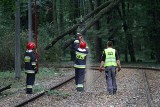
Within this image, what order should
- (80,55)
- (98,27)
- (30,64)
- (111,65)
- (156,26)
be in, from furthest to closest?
(98,27)
(156,26)
(80,55)
(30,64)
(111,65)

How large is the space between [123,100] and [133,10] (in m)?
29.1

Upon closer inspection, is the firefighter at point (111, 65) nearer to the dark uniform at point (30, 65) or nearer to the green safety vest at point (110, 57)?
the green safety vest at point (110, 57)

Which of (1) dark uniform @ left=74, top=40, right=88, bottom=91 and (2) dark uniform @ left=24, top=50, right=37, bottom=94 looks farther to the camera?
(1) dark uniform @ left=74, top=40, right=88, bottom=91

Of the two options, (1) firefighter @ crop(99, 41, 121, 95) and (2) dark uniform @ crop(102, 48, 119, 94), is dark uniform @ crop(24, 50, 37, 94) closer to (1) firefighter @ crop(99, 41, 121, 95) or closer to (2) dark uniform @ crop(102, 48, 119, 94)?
(1) firefighter @ crop(99, 41, 121, 95)

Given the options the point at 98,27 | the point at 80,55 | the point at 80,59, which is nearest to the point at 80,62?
the point at 80,59

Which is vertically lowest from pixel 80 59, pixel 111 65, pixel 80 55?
pixel 111 65

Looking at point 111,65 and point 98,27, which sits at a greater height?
point 98,27

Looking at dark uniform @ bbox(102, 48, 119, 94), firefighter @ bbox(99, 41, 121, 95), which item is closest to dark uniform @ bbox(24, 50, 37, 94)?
firefighter @ bbox(99, 41, 121, 95)

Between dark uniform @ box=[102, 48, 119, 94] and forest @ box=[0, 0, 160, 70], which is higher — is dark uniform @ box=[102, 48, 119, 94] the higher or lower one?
the lower one

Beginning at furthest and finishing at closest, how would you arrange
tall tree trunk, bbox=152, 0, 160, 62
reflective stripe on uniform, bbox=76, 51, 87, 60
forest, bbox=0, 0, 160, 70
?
tall tree trunk, bbox=152, 0, 160, 62, forest, bbox=0, 0, 160, 70, reflective stripe on uniform, bbox=76, 51, 87, 60

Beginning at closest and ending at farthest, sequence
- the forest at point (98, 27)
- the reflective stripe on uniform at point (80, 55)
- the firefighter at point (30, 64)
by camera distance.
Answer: the firefighter at point (30, 64) < the reflective stripe on uniform at point (80, 55) < the forest at point (98, 27)

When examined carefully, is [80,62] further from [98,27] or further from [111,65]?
[98,27]

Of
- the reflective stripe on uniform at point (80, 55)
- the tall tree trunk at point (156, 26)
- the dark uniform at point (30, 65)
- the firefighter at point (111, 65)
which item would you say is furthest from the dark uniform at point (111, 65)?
the tall tree trunk at point (156, 26)

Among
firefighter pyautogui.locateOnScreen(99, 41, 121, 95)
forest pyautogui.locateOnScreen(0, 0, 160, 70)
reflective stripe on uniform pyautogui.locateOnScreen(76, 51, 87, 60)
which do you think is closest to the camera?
firefighter pyautogui.locateOnScreen(99, 41, 121, 95)
